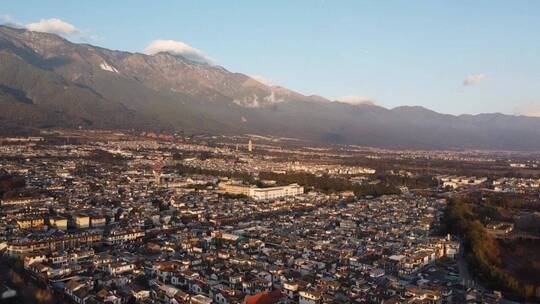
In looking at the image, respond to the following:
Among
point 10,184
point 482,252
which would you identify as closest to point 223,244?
point 482,252

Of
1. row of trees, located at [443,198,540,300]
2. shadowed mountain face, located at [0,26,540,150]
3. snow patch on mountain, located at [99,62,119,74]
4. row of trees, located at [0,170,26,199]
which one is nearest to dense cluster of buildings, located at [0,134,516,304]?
row of trees, located at [0,170,26,199]

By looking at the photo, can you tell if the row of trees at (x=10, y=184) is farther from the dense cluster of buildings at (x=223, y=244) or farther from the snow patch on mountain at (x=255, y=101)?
the snow patch on mountain at (x=255, y=101)

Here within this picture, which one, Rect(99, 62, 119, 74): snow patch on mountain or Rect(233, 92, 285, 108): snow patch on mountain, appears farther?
Rect(233, 92, 285, 108): snow patch on mountain

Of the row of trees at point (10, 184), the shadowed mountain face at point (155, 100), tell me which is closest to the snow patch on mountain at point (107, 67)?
the shadowed mountain face at point (155, 100)

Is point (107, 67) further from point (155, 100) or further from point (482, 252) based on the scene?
point (482, 252)

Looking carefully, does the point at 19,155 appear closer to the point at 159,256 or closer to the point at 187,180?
the point at 187,180

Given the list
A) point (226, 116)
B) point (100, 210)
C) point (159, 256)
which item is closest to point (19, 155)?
point (100, 210)

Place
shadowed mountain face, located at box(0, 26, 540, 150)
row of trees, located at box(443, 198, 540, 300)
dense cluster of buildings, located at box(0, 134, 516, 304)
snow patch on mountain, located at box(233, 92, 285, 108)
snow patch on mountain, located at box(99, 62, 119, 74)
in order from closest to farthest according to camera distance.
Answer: dense cluster of buildings, located at box(0, 134, 516, 304)
row of trees, located at box(443, 198, 540, 300)
shadowed mountain face, located at box(0, 26, 540, 150)
snow patch on mountain, located at box(99, 62, 119, 74)
snow patch on mountain, located at box(233, 92, 285, 108)

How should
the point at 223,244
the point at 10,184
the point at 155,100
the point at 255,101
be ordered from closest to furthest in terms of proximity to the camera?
1. the point at 223,244
2. the point at 10,184
3. the point at 155,100
4. the point at 255,101

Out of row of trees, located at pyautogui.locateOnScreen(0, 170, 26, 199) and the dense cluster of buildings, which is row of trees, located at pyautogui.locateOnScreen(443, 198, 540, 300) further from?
row of trees, located at pyautogui.locateOnScreen(0, 170, 26, 199)
